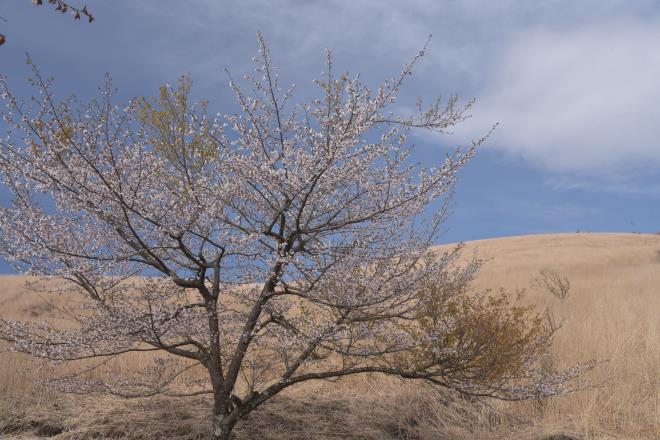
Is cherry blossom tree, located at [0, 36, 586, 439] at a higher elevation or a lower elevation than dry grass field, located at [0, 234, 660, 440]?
higher

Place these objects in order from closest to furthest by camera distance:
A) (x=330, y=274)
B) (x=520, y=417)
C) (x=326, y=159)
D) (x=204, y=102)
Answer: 1. (x=326, y=159)
2. (x=330, y=274)
3. (x=520, y=417)
4. (x=204, y=102)

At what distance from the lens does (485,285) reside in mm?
20094

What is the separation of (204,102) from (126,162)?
4.16 meters

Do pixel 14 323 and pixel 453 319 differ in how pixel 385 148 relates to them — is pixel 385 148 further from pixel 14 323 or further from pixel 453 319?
pixel 14 323

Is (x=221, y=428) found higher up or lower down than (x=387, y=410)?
higher up

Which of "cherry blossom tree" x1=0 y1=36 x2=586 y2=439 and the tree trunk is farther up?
"cherry blossom tree" x1=0 y1=36 x2=586 y2=439

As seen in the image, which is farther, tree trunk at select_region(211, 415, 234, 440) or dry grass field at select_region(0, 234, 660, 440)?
dry grass field at select_region(0, 234, 660, 440)

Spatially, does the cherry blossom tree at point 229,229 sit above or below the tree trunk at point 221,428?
above

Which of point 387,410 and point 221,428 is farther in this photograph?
point 387,410

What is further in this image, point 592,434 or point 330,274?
point 592,434

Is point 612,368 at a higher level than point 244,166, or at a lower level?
lower

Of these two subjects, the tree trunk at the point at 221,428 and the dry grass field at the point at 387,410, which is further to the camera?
the dry grass field at the point at 387,410

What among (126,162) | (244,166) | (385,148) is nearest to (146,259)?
(126,162)

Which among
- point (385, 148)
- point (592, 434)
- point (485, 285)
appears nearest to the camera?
point (385, 148)
